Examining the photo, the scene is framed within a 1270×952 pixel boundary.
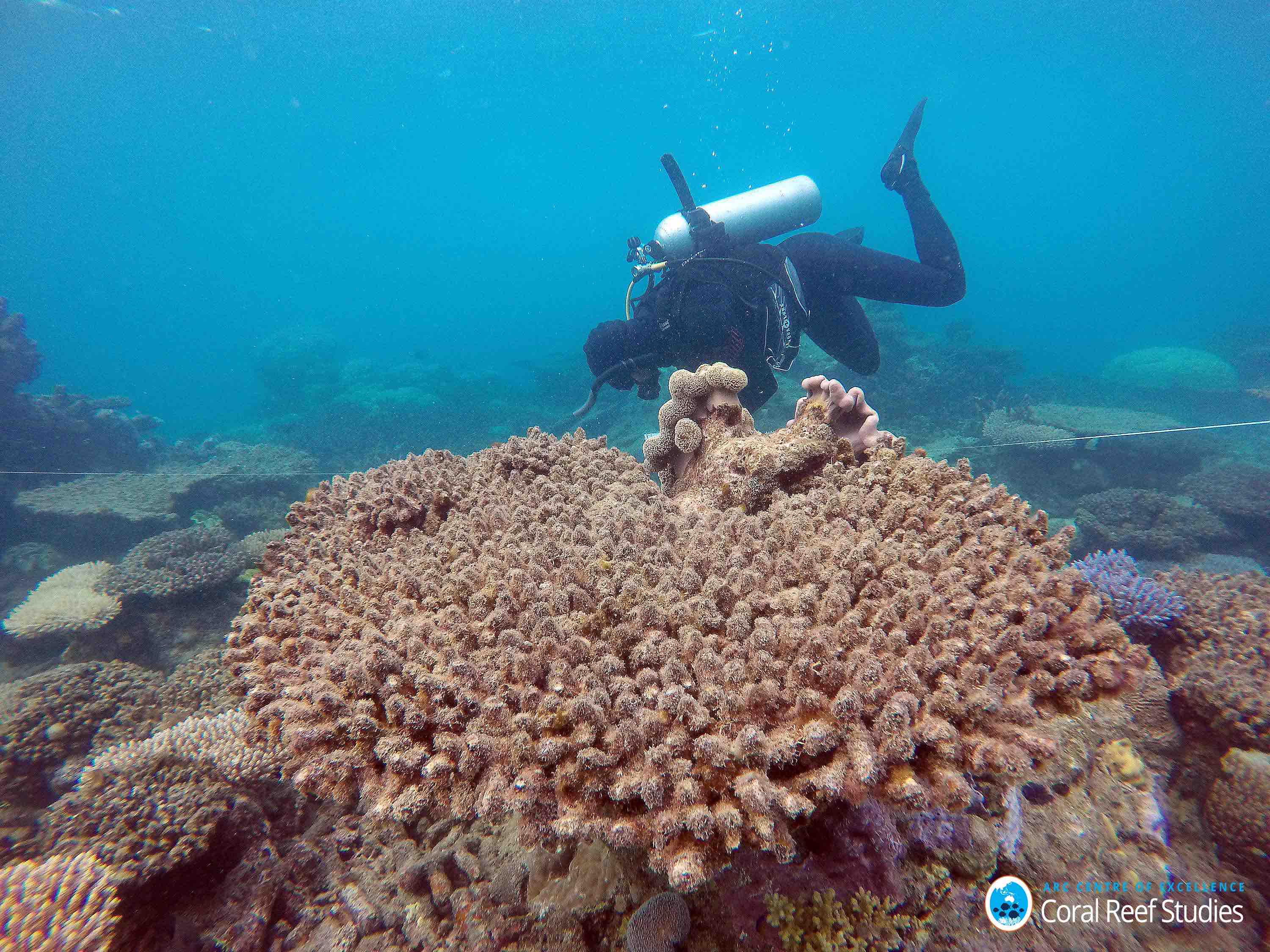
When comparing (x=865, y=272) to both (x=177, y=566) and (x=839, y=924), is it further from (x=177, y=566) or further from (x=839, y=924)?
(x=177, y=566)

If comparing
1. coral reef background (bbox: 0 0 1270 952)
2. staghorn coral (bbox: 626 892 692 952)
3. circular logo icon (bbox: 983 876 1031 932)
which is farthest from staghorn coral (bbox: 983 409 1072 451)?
staghorn coral (bbox: 626 892 692 952)

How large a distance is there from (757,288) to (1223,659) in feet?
21.1

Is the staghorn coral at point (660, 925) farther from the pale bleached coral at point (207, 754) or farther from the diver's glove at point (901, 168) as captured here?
the diver's glove at point (901, 168)

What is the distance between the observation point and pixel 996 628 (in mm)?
1993

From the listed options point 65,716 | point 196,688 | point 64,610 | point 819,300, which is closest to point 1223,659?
point 819,300

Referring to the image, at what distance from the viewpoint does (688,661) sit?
1.86 m

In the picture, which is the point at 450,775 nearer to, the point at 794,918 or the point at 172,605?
the point at 794,918

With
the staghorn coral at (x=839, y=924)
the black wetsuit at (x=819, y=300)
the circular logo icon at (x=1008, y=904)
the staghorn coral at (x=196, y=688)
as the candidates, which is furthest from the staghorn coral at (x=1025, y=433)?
the staghorn coral at (x=196, y=688)

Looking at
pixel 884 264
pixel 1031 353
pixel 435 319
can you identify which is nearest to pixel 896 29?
pixel 1031 353

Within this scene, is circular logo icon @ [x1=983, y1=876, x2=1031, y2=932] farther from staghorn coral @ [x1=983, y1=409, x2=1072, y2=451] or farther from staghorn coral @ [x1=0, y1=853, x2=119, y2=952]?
staghorn coral @ [x1=983, y1=409, x2=1072, y2=451]

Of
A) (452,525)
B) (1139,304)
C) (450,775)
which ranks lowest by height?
(450,775)

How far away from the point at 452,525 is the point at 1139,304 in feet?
318

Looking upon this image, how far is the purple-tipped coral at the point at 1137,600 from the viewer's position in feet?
12.8

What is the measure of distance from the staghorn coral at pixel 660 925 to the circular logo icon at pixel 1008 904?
1.25m
